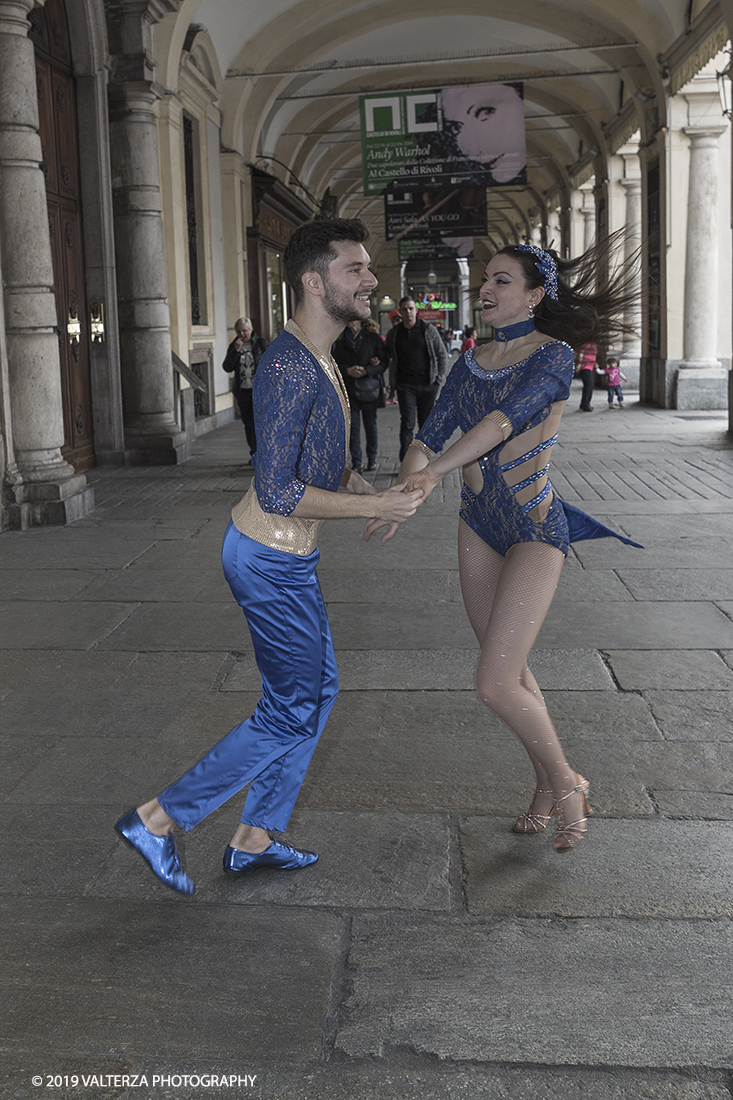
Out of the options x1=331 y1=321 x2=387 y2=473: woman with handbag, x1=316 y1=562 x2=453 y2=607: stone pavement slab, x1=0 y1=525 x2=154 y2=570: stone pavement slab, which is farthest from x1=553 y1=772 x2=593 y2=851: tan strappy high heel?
x1=331 y1=321 x2=387 y2=473: woman with handbag

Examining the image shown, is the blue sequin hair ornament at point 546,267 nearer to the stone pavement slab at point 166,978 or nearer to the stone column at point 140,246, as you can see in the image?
the stone pavement slab at point 166,978

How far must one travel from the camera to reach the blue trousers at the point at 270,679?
9.04 ft

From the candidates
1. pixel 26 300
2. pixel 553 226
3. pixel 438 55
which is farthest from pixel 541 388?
pixel 553 226

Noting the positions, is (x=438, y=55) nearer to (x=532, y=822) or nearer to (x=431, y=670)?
(x=431, y=670)

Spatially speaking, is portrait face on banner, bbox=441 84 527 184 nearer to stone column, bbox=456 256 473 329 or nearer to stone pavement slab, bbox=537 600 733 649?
stone pavement slab, bbox=537 600 733 649

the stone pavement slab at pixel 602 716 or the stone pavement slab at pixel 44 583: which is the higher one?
the stone pavement slab at pixel 44 583

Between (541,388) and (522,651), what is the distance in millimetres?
725

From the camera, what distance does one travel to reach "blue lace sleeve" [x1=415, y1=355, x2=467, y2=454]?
10.7 feet

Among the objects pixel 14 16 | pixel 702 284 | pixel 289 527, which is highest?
pixel 14 16

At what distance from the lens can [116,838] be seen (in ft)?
10.6

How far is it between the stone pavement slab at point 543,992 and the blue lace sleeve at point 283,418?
110cm

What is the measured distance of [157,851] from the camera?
2.80m

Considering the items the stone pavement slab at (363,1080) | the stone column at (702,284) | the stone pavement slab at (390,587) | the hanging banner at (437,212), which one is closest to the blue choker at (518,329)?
the stone pavement slab at (363,1080)

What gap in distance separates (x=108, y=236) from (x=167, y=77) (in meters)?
3.20
